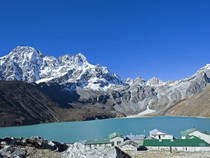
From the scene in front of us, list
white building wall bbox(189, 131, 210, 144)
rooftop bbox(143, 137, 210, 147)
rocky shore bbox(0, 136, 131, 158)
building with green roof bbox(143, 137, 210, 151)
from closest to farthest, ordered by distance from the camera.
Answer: rocky shore bbox(0, 136, 131, 158) → building with green roof bbox(143, 137, 210, 151) → rooftop bbox(143, 137, 210, 147) → white building wall bbox(189, 131, 210, 144)

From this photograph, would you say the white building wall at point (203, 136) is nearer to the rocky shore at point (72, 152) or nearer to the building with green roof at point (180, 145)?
the building with green roof at point (180, 145)

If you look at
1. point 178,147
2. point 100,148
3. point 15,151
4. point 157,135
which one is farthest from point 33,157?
point 157,135

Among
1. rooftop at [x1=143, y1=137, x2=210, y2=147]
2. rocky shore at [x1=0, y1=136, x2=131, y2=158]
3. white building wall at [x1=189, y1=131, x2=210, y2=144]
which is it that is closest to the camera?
rocky shore at [x1=0, y1=136, x2=131, y2=158]

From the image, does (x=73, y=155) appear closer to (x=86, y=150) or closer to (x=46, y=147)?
(x=86, y=150)

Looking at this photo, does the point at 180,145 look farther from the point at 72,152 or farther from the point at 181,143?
the point at 72,152

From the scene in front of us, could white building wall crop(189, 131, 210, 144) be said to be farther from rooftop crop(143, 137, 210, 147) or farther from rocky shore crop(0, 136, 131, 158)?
A: rocky shore crop(0, 136, 131, 158)

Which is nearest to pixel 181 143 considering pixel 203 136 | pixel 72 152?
pixel 203 136

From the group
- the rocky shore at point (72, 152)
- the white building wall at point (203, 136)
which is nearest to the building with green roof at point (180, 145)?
the white building wall at point (203, 136)

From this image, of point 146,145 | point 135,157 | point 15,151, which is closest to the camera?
point 15,151

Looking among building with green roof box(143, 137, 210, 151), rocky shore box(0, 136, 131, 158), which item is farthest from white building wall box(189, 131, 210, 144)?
rocky shore box(0, 136, 131, 158)

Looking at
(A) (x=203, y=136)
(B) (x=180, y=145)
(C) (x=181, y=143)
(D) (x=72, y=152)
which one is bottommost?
(B) (x=180, y=145)

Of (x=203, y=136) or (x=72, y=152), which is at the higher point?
(x=203, y=136)
